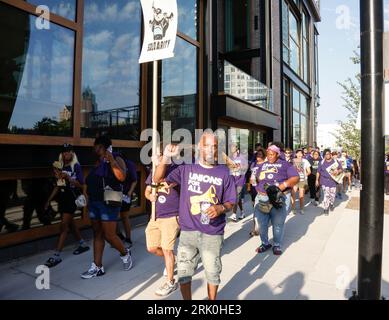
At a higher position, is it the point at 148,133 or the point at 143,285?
the point at 148,133

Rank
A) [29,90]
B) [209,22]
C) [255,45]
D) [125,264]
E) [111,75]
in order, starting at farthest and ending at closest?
[255,45] < [209,22] < [111,75] < [29,90] < [125,264]

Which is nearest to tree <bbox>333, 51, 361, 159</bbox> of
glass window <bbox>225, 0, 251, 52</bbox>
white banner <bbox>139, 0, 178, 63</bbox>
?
glass window <bbox>225, 0, 251, 52</bbox>

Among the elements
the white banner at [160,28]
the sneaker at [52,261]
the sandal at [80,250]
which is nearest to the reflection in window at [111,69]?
the sandal at [80,250]

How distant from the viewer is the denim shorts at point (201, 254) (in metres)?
2.90

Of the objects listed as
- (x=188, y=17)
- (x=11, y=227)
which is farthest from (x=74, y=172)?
(x=188, y=17)

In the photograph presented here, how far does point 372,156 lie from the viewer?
3.05m

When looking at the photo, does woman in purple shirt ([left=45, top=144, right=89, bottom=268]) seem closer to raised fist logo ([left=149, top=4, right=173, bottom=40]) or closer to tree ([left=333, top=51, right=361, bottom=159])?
raised fist logo ([left=149, top=4, right=173, bottom=40])

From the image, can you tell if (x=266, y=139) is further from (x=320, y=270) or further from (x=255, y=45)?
(x=320, y=270)

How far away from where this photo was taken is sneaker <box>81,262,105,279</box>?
13.3ft

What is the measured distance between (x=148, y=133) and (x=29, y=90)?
264 cm

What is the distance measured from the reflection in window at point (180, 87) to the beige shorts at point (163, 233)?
4327 millimetres

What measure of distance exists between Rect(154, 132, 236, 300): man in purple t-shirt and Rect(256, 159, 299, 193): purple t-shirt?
2198 mm

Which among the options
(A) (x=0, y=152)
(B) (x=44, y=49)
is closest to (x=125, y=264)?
(A) (x=0, y=152)

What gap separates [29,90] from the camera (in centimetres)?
505
